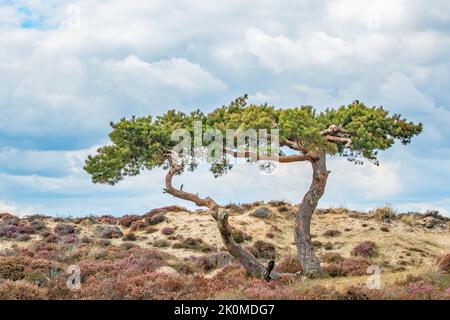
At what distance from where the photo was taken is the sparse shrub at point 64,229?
148 ft

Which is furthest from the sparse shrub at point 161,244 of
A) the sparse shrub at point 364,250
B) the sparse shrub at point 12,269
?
the sparse shrub at point 12,269

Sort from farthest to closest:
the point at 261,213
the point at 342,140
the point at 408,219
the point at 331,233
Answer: the point at 408,219, the point at 261,213, the point at 331,233, the point at 342,140

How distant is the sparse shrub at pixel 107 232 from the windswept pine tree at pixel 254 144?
1959cm

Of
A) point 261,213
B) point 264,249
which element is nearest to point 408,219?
point 261,213

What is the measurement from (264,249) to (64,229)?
1626cm

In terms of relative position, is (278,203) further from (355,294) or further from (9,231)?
(355,294)

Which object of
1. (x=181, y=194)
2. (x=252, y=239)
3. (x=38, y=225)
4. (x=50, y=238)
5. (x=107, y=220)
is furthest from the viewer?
(x=107, y=220)

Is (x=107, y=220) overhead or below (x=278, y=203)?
below

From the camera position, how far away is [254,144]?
2341 cm

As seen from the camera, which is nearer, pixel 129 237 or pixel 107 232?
pixel 129 237

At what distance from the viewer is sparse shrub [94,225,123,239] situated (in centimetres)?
4378

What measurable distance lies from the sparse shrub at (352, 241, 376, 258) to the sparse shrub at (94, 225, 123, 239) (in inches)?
682

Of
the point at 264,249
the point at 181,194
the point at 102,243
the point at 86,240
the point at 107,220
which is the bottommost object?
the point at 264,249
